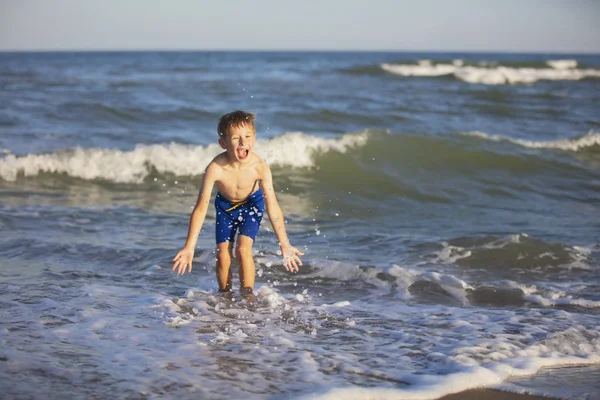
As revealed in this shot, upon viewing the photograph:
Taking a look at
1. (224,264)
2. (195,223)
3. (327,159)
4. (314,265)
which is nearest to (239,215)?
(224,264)

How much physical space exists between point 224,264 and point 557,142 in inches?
400

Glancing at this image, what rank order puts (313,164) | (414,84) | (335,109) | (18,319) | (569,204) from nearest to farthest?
1. (18,319)
2. (569,204)
3. (313,164)
4. (335,109)
5. (414,84)

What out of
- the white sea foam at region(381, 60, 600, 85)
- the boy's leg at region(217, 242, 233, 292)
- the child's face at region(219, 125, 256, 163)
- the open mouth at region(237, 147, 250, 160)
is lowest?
the boy's leg at region(217, 242, 233, 292)

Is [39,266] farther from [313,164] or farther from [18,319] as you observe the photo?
[313,164]

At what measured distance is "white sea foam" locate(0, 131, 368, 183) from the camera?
1043 cm

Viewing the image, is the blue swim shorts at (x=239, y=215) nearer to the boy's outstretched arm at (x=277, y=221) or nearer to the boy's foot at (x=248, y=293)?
the boy's outstretched arm at (x=277, y=221)

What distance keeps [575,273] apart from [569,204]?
332 centimetres

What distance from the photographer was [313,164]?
37.7 feet

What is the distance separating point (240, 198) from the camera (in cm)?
522

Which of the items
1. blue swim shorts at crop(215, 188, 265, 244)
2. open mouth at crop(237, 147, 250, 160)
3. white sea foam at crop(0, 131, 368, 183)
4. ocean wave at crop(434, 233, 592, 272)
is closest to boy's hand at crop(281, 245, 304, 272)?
blue swim shorts at crop(215, 188, 265, 244)

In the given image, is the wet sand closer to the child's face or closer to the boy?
the boy

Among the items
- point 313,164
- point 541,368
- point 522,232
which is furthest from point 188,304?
point 313,164

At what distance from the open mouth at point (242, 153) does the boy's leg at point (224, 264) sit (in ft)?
2.29

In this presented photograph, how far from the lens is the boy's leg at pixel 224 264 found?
5230mm
